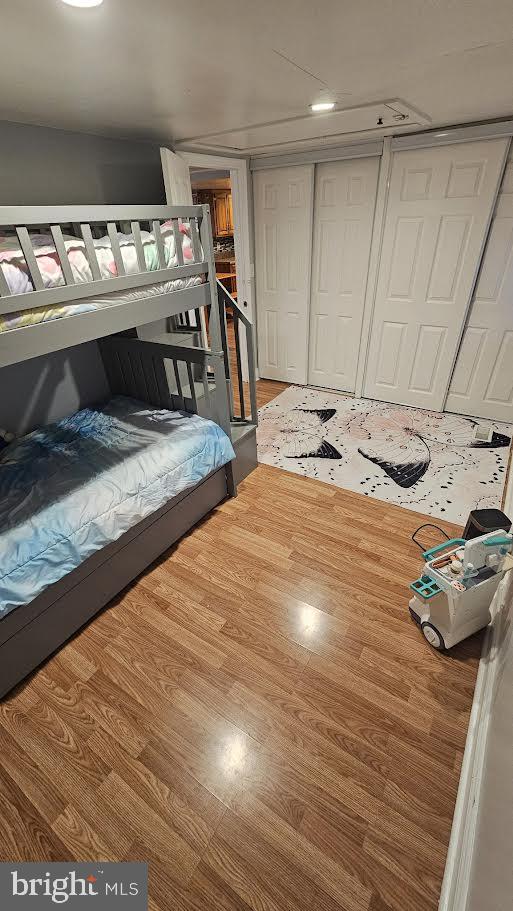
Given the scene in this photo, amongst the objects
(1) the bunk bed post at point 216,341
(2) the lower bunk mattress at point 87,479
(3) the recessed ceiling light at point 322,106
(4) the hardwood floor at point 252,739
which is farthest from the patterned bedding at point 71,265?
(4) the hardwood floor at point 252,739

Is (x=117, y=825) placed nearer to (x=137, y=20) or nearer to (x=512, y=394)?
(x=137, y=20)

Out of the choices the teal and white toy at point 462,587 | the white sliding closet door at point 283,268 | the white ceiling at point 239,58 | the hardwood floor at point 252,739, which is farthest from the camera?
the white sliding closet door at point 283,268

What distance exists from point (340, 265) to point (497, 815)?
3638mm

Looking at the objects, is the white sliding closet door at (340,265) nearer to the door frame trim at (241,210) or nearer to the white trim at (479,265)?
the door frame trim at (241,210)

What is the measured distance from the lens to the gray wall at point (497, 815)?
791mm

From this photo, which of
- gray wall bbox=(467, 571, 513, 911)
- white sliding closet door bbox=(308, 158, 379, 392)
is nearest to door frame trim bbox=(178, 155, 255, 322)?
white sliding closet door bbox=(308, 158, 379, 392)

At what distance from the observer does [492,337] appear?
10.1ft

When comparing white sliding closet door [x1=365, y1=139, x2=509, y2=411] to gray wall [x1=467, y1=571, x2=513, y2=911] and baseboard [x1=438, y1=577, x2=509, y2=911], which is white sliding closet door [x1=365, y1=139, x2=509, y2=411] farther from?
gray wall [x1=467, y1=571, x2=513, y2=911]

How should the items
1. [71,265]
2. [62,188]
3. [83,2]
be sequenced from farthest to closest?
1. [62,188]
2. [71,265]
3. [83,2]

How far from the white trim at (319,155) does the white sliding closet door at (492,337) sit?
97cm

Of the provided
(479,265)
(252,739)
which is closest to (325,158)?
(479,265)

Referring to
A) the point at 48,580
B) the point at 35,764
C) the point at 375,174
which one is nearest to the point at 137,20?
the point at 48,580

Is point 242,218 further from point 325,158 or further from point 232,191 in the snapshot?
point 325,158

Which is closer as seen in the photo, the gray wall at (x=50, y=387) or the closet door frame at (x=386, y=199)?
the gray wall at (x=50, y=387)
